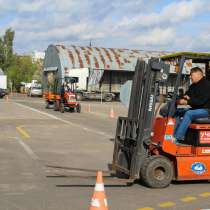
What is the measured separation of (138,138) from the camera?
8.61 meters

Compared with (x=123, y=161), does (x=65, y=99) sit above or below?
above

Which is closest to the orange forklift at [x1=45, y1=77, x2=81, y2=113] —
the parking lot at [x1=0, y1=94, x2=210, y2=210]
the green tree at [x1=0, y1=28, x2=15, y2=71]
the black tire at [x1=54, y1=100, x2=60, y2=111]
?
the black tire at [x1=54, y1=100, x2=60, y2=111]

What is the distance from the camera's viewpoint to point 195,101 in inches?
344

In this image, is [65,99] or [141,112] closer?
[141,112]

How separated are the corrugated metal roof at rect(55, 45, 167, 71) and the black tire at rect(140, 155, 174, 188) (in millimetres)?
47755

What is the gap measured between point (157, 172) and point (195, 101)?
1.42 m

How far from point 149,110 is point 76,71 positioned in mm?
46306

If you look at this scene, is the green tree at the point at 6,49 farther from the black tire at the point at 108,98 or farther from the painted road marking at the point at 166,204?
the painted road marking at the point at 166,204

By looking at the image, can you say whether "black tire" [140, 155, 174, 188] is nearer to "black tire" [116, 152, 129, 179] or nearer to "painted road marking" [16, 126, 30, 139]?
"black tire" [116, 152, 129, 179]

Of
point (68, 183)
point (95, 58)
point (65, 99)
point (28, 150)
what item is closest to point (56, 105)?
point (65, 99)

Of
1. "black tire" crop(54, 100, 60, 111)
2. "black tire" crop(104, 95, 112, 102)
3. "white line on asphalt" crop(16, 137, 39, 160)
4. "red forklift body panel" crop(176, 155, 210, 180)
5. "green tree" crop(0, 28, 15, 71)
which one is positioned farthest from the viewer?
"green tree" crop(0, 28, 15, 71)

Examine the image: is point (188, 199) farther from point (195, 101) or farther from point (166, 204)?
point (195, 101)

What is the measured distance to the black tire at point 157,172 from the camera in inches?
337

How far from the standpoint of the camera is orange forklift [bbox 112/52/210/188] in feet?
28.3
